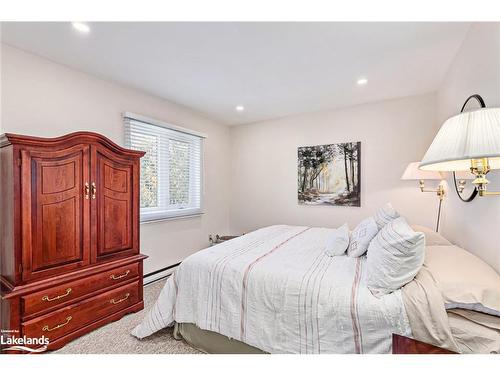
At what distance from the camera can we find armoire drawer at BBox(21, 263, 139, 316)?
65.4 inches

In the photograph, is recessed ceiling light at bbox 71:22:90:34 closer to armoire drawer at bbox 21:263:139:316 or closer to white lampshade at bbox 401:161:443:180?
armoire drawer at bbox 21:263:139:316

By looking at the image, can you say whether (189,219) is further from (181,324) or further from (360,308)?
(360,308)

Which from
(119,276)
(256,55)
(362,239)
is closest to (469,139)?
(362,239)

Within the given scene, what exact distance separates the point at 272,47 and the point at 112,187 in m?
1.91

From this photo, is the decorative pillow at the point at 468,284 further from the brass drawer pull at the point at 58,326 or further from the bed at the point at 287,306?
the brass drawer pull at the point at 58,326

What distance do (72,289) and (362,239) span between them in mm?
Result: 2359

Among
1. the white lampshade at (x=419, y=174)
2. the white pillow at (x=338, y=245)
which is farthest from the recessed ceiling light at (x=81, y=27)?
the white lampshade at (x=419, y=174)

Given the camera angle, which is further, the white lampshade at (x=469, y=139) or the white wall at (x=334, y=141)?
the white wall at (x=334, y=141)

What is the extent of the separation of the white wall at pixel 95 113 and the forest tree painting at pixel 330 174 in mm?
1593

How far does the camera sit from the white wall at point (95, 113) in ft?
6.65

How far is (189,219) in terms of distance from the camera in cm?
372
